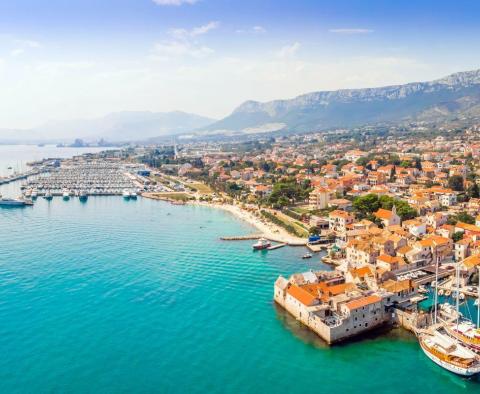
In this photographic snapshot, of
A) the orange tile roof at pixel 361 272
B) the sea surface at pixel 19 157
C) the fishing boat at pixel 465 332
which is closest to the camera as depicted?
the fishing boat at pixel 465 332

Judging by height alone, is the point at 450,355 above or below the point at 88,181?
below

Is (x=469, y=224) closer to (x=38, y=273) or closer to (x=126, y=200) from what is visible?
(x=38, y=273)

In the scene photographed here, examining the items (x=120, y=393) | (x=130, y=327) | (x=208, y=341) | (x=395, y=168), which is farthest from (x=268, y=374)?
(x=395, y=168)

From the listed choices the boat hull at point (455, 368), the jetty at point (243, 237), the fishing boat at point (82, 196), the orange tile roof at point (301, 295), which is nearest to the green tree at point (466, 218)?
the jetty at point (243, 237)

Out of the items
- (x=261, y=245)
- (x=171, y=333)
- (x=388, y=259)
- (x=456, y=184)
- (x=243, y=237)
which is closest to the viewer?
(x=171, y=333)

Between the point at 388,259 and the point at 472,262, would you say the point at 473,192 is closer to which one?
the point at 472,262

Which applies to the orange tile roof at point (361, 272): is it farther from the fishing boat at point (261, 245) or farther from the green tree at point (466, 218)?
the green tree at point (466, 218)

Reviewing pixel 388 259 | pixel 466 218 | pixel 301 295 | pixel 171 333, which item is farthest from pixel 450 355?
pixel 466 218
